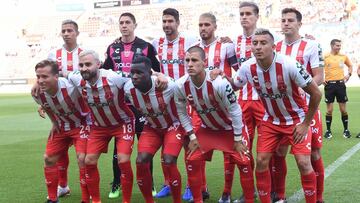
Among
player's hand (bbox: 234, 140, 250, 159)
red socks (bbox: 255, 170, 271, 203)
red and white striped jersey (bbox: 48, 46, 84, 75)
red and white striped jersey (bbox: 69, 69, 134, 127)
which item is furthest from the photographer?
red and white striped jersey (bbox: 48, 46, 84, 75)

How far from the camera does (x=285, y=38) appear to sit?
5824 millimetres

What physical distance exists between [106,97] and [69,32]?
126 centimetres

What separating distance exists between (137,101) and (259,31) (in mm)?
1457

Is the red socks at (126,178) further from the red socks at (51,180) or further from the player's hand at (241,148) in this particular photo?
the player's hand at (241,148)

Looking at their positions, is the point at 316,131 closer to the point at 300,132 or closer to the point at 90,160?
the point at 300,132

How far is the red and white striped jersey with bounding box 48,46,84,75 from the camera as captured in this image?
21.6 ft

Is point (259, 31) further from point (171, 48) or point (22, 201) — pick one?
point (22, 201)

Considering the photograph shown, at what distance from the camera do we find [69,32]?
6.37 m

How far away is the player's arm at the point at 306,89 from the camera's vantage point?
15.9ft

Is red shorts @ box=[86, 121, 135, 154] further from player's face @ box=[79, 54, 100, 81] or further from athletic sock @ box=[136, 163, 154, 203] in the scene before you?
player's face @ box=[79, 54, 100, 81]

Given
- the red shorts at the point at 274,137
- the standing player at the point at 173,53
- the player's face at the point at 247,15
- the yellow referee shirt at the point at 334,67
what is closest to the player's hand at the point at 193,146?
the red shorts at the point at 274,137

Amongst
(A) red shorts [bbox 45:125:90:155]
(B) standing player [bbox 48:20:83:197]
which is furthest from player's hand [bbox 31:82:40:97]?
(B) standing player [bbox 48:20:83:197]

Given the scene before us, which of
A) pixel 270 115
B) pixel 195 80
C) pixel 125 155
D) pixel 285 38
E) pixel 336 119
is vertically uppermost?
pixel 285 38

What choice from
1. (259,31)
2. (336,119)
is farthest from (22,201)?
(336,119)
